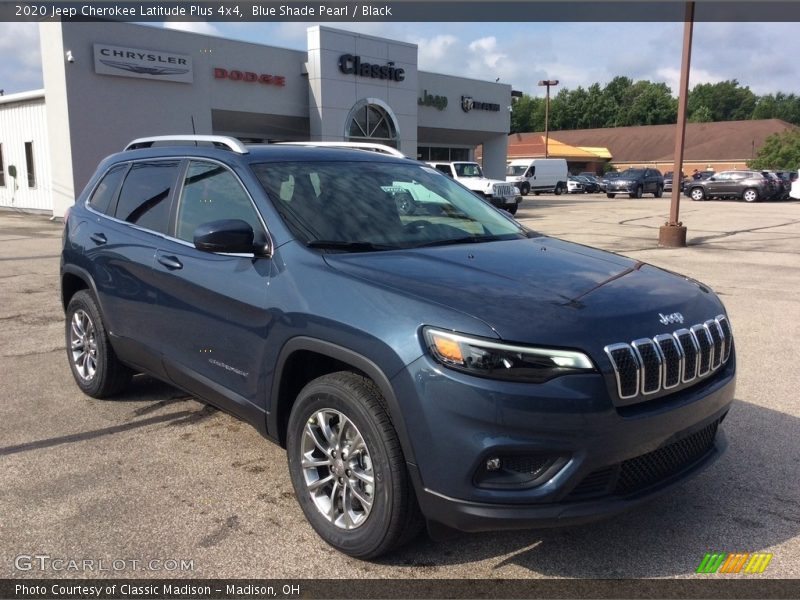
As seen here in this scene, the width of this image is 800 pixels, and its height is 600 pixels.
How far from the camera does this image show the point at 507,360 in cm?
262

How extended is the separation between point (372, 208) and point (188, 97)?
2121 centimetres

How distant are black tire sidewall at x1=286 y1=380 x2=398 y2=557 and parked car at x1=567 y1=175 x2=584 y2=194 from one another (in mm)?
48224

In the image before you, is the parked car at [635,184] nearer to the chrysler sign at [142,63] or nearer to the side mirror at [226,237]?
the chrysler sign at [142,63]

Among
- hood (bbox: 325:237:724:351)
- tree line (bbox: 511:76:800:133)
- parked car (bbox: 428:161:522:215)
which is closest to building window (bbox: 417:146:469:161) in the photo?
parked car (bbox: 428:161:522:215)

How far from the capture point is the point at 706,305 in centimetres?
336

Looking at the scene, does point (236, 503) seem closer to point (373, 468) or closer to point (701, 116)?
point (373, 468)

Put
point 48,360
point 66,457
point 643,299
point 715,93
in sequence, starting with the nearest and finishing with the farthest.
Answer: point 643,299, point 66,457, point 48,360, point 715,93

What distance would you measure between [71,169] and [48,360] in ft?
54.4

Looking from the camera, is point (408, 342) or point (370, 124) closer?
point (408, 342)

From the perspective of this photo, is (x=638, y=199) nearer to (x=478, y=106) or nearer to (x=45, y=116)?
(x=478, y=106)

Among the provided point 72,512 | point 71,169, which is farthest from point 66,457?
point 71,169

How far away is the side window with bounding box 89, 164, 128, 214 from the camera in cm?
503

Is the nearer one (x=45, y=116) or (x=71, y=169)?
(x=71, y=169)

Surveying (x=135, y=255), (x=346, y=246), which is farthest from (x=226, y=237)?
(x=135, y=255)
